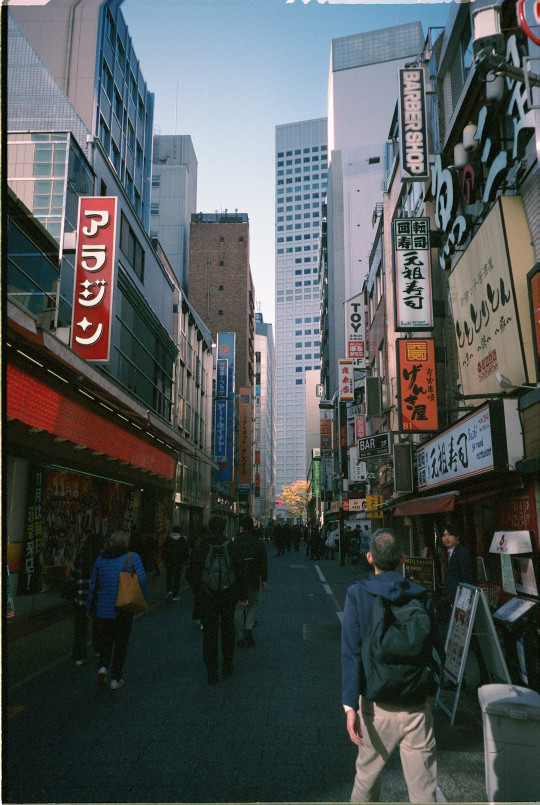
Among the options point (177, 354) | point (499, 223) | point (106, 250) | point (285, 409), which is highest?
point (285, 409)

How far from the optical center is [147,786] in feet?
13.1

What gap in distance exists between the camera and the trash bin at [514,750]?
11.7ft

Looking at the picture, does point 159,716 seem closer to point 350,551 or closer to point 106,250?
point 106,250

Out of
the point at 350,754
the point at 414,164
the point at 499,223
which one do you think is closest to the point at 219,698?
the point at 350,754

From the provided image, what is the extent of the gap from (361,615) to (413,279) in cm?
1231

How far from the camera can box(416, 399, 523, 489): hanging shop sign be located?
26.1ft

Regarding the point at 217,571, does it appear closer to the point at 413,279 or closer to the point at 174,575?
the point at 174,575

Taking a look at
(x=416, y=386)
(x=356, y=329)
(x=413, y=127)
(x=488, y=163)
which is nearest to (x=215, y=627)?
(x=488, y=163)

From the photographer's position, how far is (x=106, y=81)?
20469 mm

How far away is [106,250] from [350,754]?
10.8 m

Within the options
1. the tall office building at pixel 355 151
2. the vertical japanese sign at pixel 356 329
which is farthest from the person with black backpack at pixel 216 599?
the tall office building at pixel 355 151

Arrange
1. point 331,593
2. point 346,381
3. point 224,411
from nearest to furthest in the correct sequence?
1. point 331,593
2. point 346,381
3. point 224,411

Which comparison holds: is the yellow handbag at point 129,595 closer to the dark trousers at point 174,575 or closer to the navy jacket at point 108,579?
the navy jacket at point 108,579

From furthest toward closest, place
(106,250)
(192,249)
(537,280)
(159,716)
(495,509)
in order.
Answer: (192,249) → (106,250) → (495,509) → (537,280) → (159,716)
